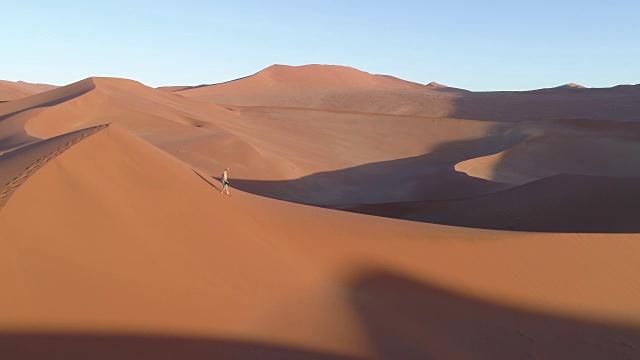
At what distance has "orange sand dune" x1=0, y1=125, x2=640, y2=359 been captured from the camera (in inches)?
213

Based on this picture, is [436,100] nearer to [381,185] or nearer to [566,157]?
[566,157]

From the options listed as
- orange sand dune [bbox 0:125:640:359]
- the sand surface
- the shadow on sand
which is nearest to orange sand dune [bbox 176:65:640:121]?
the sand surface

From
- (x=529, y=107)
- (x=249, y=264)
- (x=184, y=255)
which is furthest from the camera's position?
(x=529, y=107)

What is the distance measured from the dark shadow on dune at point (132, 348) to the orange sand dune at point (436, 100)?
157 ft

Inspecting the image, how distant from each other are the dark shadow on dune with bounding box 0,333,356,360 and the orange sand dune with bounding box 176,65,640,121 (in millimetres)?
47924

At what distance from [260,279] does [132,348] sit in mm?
2055

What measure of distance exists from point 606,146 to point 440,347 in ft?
96.1

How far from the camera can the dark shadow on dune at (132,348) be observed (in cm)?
478

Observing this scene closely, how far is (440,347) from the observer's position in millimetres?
6496

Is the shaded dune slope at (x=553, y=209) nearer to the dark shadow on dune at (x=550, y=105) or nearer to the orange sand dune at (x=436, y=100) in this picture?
the dark shadow on dune at (x=550, y=105)

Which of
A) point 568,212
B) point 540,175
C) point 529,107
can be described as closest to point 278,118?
point 540,175

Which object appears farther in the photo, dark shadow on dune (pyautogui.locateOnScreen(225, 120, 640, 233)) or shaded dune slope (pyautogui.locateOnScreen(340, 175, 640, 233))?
dark shadow on dune (pyautogui.locateOnScreen(225, 120, 640, 233))

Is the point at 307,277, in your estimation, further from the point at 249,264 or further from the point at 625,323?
the point at 625,323

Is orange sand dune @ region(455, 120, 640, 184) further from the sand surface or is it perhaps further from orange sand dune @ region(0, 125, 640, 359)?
orange sand dune @ region(0, 125, 640, 359)
